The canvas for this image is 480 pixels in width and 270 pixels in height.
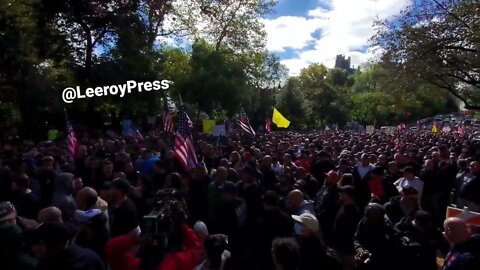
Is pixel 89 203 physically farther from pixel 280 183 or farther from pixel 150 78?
pixel 150 78

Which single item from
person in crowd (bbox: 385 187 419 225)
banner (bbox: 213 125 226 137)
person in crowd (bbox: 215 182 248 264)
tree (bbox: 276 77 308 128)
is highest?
tree (bbox: 276 77 308 128)

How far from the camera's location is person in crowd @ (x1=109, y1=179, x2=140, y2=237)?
555 cm

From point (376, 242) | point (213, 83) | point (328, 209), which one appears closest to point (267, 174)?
point (328, 209)

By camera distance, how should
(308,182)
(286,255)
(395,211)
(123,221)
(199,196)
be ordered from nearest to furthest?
(286,255) < (123,221) < (395,211) < (199,196) < (308,182)

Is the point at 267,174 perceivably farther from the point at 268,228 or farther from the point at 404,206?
the point at 268,228

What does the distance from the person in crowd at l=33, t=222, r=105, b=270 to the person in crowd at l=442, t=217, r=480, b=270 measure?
2997 millimetres

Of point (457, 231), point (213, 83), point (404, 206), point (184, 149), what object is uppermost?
point (213, 83)

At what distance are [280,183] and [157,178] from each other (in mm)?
2115

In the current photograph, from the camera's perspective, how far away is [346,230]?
20.2 ft

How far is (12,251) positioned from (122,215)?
167 cm

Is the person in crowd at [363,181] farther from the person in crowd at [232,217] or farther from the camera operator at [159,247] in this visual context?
the camera operator at [159,247]

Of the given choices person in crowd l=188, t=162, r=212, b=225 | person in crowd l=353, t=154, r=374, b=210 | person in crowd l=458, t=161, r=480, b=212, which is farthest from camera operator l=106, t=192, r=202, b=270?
person in crowd l=458, t=161, r=480, b=212

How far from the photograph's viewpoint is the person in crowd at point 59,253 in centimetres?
394

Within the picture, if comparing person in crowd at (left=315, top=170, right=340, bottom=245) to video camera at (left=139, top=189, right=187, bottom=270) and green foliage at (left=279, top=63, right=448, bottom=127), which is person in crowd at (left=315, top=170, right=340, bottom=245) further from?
green foliage at (left=279, top=63, right=448, bottom=127)
